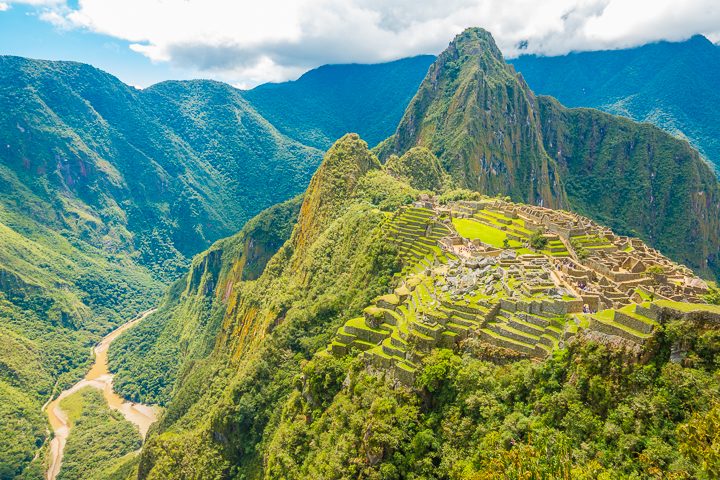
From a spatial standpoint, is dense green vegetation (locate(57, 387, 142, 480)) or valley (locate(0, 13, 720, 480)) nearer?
valley (locate(0, 13, 720, 480))

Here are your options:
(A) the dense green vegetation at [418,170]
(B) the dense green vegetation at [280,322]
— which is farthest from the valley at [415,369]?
(A) the dense green vegetation at [418,170]

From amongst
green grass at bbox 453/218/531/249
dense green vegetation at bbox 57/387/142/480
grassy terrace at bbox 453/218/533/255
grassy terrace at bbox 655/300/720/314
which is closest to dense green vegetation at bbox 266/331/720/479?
grassy terrace at bbox 655/300/720/314

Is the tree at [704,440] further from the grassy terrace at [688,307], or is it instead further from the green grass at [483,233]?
the green grass at [483,233]

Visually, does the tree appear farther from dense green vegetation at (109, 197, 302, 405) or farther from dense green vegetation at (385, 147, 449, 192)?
dense green vegetation at (109, 197, 302, 405)

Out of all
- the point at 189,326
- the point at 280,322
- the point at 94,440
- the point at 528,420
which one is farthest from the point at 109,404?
the point at 528,420

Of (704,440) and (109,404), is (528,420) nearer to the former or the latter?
(704,440)
